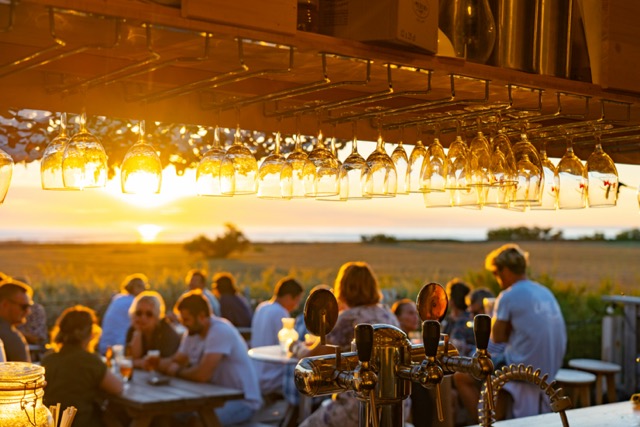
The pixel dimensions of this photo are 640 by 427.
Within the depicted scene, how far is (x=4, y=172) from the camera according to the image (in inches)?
66.1

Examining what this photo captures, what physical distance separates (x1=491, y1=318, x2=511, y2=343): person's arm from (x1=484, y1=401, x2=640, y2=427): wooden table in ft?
7.56

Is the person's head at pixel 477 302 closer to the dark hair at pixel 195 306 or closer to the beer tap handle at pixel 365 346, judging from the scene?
the dark hair at pixel 195 306

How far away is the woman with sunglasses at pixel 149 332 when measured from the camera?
617 cm

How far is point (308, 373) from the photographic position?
1.94 metres

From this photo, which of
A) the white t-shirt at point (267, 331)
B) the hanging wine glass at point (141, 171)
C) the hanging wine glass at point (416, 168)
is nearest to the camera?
the hanging wine glass at point (141, 171)

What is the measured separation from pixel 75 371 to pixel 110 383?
0.76 ft

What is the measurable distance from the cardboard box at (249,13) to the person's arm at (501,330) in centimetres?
408

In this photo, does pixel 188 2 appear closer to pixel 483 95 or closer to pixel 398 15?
pixel 398 15

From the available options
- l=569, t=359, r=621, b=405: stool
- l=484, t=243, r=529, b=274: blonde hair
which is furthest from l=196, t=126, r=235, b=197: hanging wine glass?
l=569, t=359, r=621, b=405: stool

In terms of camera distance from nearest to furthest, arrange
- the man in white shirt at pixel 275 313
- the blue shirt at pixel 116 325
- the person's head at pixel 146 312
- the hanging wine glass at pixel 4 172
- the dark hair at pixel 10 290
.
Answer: the hanging wine glass at pixel 4 172, the dark hair at pixel 10 290, the person's head at pixel 146 312, the man in white shirt at pixel 275 313, the blue shirt at pixel 116 325

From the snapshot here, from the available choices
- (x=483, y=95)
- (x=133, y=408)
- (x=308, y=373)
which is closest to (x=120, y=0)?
(x=308, y=373)

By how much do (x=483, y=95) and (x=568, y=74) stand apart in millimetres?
221

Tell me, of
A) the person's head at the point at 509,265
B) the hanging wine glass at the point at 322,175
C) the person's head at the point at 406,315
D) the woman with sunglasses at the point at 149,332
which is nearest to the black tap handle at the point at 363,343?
the hanging wine glass at the point at 322,175

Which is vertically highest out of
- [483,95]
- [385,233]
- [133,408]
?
[483,95]
